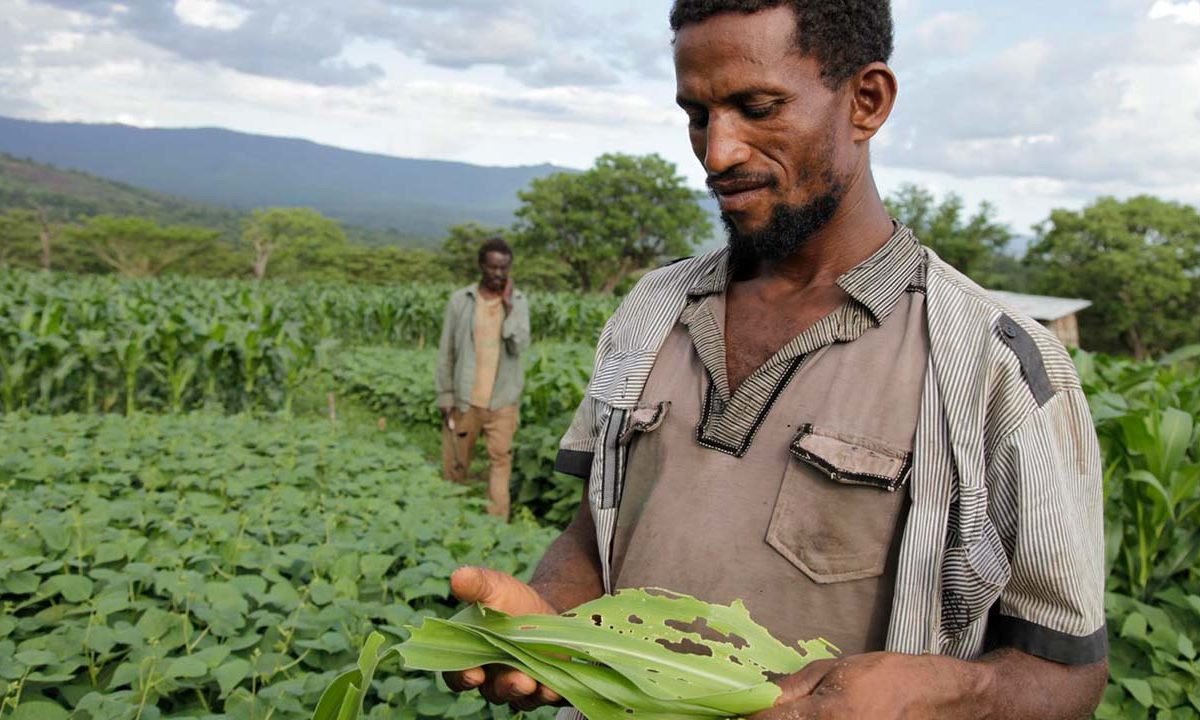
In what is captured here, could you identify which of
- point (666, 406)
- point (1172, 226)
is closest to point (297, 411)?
point (666, 406)

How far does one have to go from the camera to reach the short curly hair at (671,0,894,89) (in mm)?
1215

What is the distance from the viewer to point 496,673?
117 cm

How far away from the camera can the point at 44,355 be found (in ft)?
28.6

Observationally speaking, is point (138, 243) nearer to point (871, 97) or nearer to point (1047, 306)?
point (1047, 306)

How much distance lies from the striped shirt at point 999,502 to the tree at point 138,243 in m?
66.8

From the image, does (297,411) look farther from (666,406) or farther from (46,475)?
(666,406)

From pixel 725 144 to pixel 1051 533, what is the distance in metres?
0.64

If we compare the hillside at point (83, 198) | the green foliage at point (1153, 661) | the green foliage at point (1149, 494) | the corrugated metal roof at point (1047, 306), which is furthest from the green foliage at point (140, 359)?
the hillside at point (83, 198)

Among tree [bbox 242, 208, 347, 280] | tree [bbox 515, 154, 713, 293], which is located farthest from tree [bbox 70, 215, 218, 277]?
tree [bbox 515, 154, 713, 293]

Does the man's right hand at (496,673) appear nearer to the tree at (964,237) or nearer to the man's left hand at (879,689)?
the man's left hand at (879,689)

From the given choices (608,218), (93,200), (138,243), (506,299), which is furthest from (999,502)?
(93,200)

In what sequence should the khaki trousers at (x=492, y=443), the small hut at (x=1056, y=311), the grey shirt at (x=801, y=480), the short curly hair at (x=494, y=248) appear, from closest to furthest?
the grey shirt at (x=801, y=480)
the short curly hair at (x=494, y=248)
the khaki trousers at (x=492, y=443)
the small hut at (x=1056, y=311)

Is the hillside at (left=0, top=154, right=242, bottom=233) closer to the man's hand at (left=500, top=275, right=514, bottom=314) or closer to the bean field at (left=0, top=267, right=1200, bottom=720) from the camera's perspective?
the man's hand at (left=500, top=275, right=514, bottom=314)

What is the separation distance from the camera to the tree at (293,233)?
84.6m
